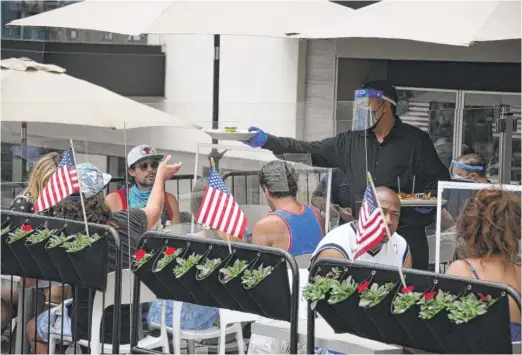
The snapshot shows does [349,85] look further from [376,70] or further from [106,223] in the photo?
[106,223]

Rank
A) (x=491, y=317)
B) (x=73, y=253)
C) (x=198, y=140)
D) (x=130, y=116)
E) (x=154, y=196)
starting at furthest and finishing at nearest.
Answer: (x=130, y=116), (x=198, y=140), (x=154, y=196), (x=73, y=253), (x=491, y=317)

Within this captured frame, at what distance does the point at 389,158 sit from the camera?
24.7 feet

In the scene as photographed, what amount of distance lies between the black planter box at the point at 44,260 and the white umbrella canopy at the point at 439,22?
2897mm

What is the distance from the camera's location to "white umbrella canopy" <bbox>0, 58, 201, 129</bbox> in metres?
8.01

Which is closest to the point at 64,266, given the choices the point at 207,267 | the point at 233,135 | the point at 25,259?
the point at 25,259

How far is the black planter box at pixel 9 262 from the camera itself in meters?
6.55

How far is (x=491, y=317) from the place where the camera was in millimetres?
4699

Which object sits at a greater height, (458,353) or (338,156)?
(338,156)

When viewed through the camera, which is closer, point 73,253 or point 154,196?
point 73,253

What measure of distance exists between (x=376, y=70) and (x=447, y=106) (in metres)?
0.85

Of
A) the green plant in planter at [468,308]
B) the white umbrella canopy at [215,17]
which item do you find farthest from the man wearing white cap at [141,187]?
the green plant in planter at [468,308]

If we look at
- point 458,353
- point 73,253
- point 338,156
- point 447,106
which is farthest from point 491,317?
point 447,106

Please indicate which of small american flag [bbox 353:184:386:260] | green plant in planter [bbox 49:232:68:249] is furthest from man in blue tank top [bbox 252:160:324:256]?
small american flag [bbox 353:184:386:260]

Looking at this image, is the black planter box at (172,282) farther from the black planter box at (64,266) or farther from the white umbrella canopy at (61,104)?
the white umbrella canopy at (61,104)
